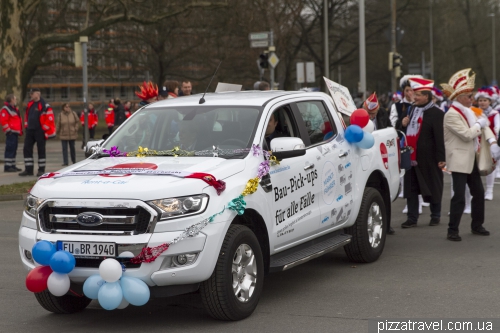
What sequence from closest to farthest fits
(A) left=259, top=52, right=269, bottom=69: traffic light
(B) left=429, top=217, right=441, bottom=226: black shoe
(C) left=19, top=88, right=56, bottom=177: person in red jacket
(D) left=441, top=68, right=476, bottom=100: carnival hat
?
1. (D) left=441, top=68, right=476, bottom=100: carnival hat
2. (B) left=429, top=217, right=441, bottom=226: black shoe
3. (C) left=19, top=88, right=56, bottom=177: person in red jacket
4. (A) left=259, top=52, right=269, bottom=69: traffic light

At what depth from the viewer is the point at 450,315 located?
21.2 ft

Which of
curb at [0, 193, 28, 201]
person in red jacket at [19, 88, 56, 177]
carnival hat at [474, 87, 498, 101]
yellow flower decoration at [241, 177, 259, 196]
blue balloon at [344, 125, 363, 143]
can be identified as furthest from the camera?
person in red jacket at [19, 88, 56, 177]

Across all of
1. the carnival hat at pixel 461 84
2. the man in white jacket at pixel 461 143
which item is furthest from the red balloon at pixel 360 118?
the carnival hat at pixel 461 84

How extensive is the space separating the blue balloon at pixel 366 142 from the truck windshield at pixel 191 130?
1595mm

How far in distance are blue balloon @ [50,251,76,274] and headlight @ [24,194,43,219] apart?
53 centimetres

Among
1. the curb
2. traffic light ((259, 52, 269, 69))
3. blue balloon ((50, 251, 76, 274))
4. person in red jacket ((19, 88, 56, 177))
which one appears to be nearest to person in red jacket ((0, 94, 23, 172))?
person in red jacket ((19, 88, 56, 177))

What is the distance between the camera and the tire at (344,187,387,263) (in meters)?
8.57

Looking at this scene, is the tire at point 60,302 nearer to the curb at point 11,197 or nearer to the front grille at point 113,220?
the front grille at point 113,220

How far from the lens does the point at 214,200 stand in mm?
6148

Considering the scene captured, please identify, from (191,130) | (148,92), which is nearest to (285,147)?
(191,130)

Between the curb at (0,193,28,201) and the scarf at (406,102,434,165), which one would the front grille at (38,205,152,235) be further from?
the curb at (0,193,28,201)

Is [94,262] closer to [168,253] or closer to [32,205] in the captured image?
[168,253]

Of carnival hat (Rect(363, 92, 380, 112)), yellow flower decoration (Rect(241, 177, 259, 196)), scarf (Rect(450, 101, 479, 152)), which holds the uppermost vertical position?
carnival hat (Rect(363, 92, 380, 112))

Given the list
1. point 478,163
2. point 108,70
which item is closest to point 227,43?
point 108,70
